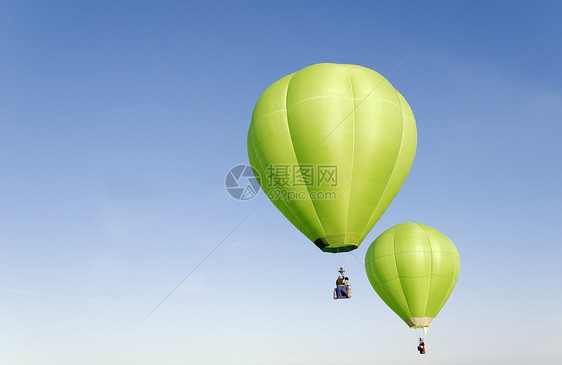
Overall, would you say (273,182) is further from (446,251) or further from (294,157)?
(446,251)

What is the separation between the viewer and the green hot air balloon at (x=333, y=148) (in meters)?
17.9

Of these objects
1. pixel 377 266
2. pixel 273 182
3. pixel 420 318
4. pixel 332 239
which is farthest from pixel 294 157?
pixel 420 318

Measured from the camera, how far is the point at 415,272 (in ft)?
84.5

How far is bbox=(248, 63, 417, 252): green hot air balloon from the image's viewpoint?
58.6 ft

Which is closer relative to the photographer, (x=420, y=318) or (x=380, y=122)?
(x=380, y=122)

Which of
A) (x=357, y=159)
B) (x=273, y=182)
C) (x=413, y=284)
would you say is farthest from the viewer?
(x=413, y=284)

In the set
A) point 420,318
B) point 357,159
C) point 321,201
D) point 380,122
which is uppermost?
point 380,122

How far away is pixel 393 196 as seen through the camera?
19.9 metres

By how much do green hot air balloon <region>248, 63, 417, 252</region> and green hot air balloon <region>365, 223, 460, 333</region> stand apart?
778 centimetres

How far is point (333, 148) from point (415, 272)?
37.0ft

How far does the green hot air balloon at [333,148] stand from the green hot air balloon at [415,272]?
7777 millimetres

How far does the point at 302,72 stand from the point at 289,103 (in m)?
1.65

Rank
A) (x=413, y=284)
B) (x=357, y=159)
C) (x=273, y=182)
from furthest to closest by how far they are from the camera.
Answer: (x=413, y=284)
(x=273, y=182)
(x=357, y=159)

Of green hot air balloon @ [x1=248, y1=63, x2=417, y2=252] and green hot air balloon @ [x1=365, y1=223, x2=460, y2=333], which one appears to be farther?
green hot air balloon @ [x1=365, y1=223, x2=460, y2=333]
